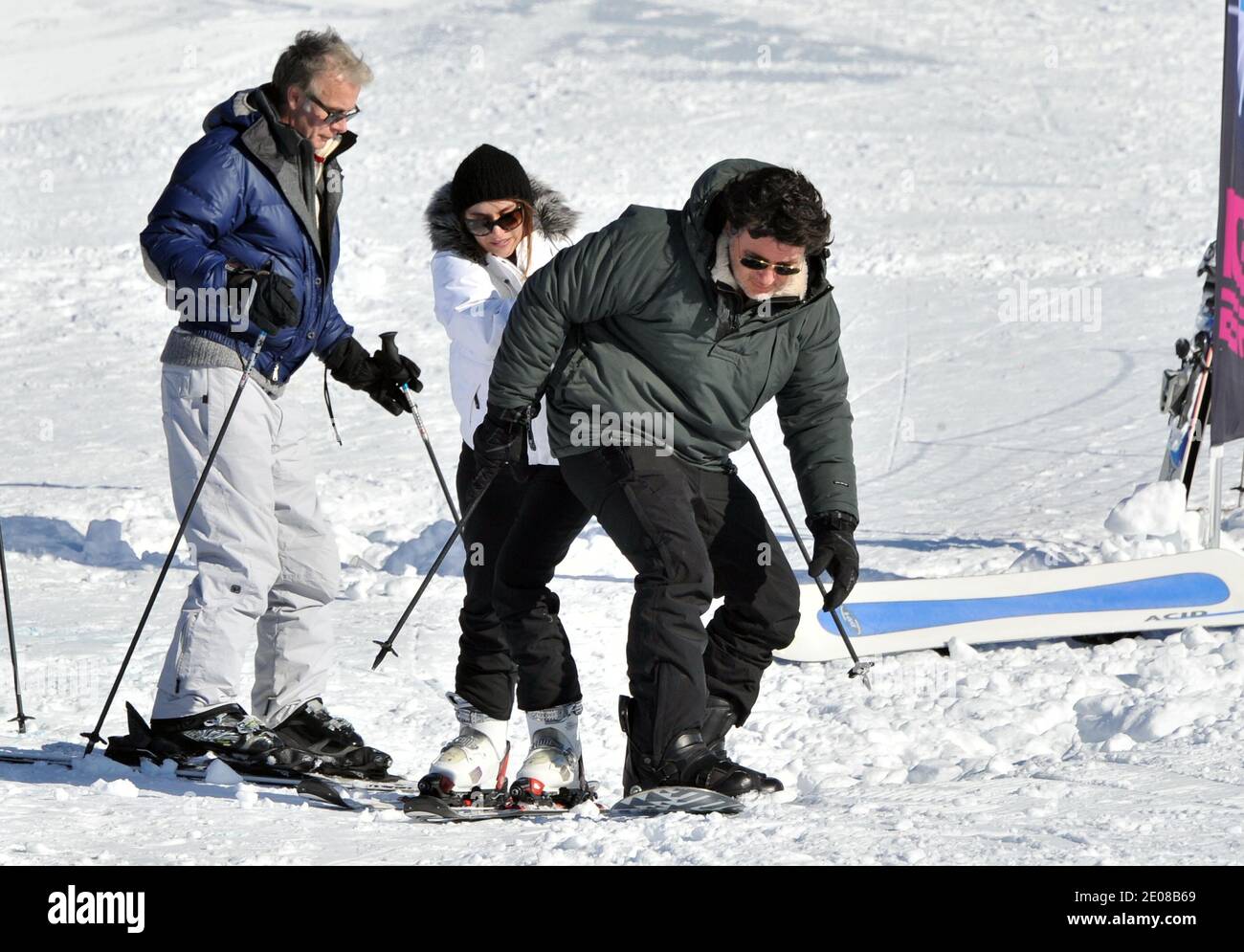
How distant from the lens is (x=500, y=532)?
4.56 meters

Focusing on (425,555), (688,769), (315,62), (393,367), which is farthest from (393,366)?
(425,555)

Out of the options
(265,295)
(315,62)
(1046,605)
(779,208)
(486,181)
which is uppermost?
(315,62)

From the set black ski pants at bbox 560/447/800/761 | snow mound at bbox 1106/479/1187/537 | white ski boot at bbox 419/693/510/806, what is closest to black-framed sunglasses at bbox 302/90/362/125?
black ski pants at bbox 560/447/800/761

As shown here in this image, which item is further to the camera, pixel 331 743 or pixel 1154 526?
pixel 1154 526

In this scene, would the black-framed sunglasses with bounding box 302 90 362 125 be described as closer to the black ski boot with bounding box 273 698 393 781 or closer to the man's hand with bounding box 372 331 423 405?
the man's hand with bounding box 372 331 423 405

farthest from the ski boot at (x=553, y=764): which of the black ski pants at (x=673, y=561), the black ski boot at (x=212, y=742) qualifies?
the black ski boot at (x=212, y=742)

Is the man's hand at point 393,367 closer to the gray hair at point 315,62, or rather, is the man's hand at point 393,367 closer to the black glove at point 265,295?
the black glove at point 265,295

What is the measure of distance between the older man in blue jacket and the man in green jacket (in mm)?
687

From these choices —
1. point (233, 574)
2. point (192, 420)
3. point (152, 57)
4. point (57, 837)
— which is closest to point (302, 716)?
point (233, 574)

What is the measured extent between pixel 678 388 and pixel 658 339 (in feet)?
0.45

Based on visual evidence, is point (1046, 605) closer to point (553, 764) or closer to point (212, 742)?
point (553, 764)

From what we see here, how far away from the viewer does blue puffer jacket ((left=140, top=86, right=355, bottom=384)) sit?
436cm

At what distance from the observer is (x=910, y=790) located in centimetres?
421

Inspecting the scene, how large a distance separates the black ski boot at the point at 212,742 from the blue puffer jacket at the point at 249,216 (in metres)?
0.95
